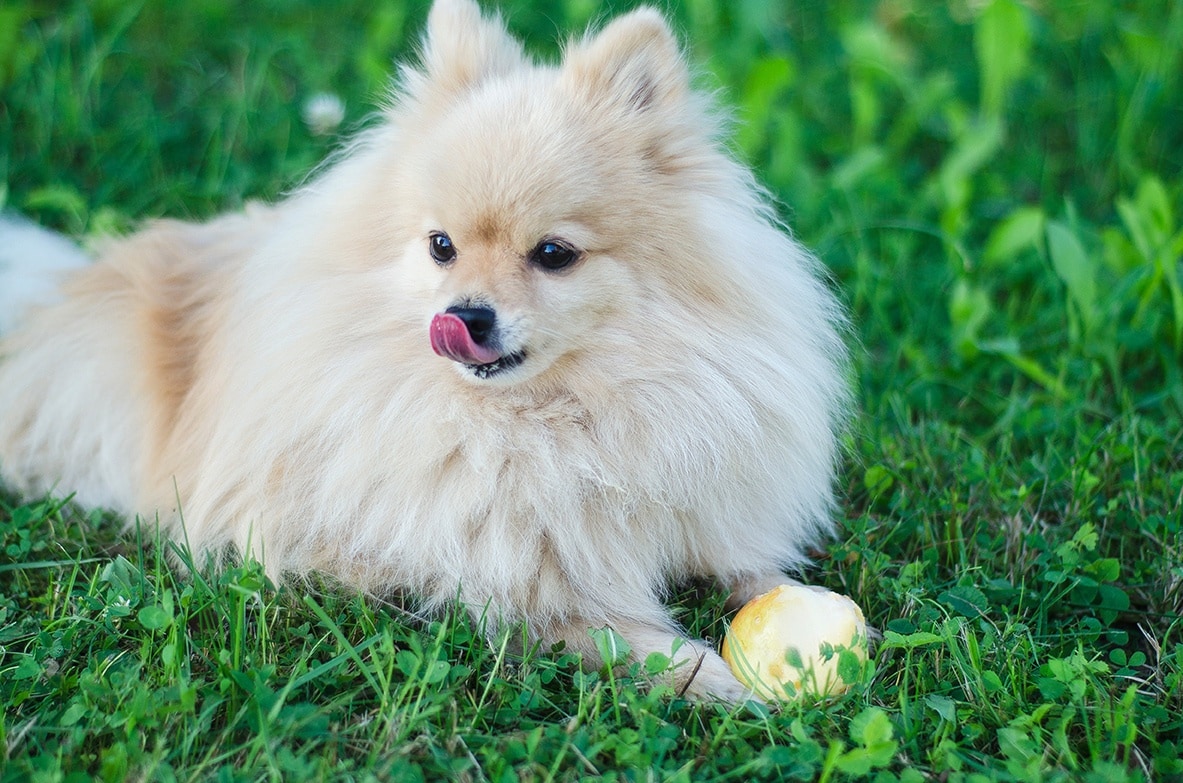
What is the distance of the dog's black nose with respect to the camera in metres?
2.06

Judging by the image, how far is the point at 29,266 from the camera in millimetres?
3229

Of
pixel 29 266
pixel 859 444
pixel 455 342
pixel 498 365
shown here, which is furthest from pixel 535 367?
pixel 29 266

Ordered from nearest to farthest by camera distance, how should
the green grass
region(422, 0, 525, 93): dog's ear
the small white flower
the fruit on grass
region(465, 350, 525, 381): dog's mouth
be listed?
the green grass
the fruit on grass
region(465, 350, 525, 381): dog's mouth
region(422, 0, 525, 93): dog's ear
the small white flower

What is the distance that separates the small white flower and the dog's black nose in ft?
8.30

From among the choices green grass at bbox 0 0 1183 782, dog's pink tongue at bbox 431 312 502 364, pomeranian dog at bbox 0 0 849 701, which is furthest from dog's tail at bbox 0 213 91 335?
dog's pink tongue at bbox 431 312 502 364

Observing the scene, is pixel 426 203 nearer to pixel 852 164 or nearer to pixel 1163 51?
pixel 852 164

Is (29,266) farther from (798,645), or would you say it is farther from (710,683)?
(798,645)

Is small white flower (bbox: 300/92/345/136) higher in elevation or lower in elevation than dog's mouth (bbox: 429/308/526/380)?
lower

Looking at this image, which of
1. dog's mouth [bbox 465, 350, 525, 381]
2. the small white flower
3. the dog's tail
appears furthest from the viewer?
the small white flower

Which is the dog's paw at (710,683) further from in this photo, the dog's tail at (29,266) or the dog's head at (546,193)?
the dog's tail at (29,266)

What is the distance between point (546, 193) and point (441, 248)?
10.9 inches

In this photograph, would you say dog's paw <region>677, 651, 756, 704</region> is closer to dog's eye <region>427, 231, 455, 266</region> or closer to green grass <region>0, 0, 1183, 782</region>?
green grass <region>0, 0, 1183, 782</region>

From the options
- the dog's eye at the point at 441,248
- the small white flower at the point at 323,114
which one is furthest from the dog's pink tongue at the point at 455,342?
the small white flower at the point at 323,114

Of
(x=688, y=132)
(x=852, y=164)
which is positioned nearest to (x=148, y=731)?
(x=688, y=132)
